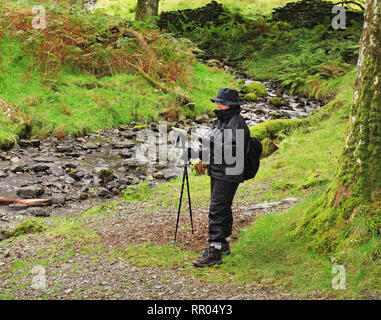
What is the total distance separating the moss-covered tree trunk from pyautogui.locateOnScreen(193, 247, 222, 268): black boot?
124cm

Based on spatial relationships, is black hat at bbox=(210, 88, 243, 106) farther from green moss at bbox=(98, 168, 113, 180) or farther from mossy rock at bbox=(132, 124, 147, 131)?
mossy rock at bbox=(132, 124, 147, 131)

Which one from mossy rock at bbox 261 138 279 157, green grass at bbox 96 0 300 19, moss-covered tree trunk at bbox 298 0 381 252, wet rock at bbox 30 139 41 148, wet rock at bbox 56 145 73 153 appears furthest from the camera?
green grass at bbox 96 0 300 19

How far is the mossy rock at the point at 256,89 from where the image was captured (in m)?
20.9

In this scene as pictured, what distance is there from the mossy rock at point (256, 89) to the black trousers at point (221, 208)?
49.8 ft

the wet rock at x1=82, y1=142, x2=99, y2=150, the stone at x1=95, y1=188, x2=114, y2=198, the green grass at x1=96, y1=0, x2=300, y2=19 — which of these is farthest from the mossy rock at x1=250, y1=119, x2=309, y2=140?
the green grass at x1=96, y1=0, x2=300, y2=19

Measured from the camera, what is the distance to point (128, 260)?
6.63m

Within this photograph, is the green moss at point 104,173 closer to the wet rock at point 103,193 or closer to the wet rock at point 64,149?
the wet rock at point 103,193

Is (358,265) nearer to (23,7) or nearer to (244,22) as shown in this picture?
(23,7)

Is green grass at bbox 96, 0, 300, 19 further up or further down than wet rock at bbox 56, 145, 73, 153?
further up

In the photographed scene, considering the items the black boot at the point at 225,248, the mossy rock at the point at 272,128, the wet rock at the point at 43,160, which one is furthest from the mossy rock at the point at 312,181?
the wet rock at the point at 43,160

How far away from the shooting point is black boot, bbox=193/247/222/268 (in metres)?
6.21

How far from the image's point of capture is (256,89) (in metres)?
21.1

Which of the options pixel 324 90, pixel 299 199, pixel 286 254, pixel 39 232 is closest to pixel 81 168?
pixel 39 232

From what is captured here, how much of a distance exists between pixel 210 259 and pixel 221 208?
0.69 m
